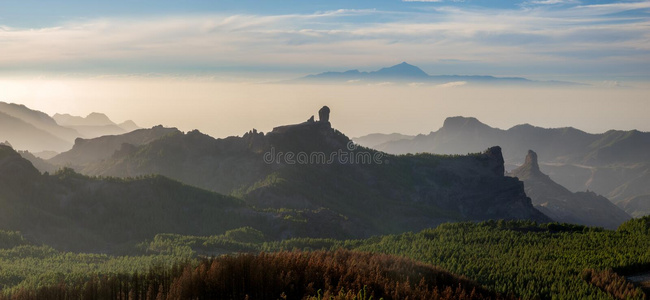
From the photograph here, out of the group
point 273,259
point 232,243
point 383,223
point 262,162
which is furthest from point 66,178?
point 273,259

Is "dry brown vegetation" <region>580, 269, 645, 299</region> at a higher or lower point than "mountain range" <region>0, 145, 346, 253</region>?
higher

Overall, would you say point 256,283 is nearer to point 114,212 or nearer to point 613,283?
point 613,283

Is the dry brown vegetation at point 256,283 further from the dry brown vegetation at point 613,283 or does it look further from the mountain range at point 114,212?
the mountain range at point 114,212

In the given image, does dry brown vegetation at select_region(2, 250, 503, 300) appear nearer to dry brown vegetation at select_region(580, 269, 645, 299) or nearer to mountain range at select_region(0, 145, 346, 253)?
dry brown vegetation at select_region(580, 269, 645, 299)

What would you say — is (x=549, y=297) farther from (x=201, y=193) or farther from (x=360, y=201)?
(x=360, y=201)

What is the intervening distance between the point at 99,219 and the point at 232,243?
121 ft

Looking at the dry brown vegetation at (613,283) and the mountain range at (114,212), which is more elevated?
the dry brown vegetation at (613,283)

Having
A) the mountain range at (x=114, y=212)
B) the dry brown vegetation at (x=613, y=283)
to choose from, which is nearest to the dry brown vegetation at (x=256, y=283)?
the dry brown vegetation at (x=613, y=283)

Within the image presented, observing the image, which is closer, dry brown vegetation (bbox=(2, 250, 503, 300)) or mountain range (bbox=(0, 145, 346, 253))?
dry brown vegetation (bbox=(2, 250, 503, 300))

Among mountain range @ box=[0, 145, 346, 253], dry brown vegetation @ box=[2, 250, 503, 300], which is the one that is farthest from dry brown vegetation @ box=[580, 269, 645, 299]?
mountain range @ box=[0, 145, 346, 253]

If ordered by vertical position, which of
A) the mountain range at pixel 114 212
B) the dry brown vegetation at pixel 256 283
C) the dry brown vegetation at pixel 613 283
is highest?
the dry brown vegetation at pixel 256 283

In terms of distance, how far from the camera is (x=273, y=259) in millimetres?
22188

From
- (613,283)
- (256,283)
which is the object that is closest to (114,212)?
(256,283)

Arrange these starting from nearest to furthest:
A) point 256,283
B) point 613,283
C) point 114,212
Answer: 1. point 256,283
2. point 613,283
3. point 114,212
